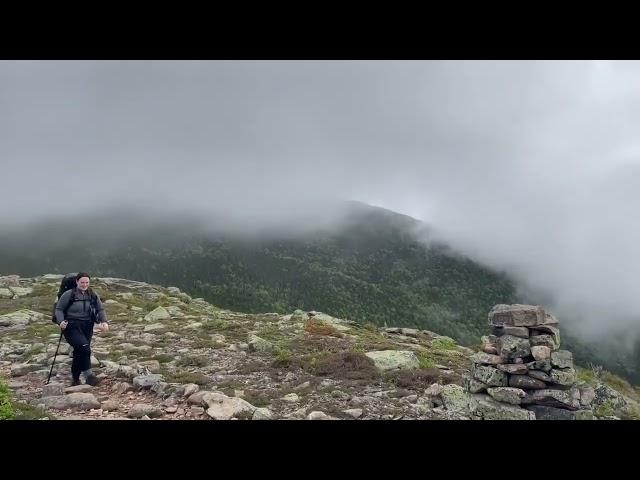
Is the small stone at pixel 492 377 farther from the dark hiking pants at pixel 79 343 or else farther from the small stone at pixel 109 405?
the dark hiking pants at pixel 79 343

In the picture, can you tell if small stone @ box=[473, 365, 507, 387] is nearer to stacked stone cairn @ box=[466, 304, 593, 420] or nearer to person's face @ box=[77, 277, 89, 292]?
stacked stone cairn @ box=[466, 304, 593, 420]

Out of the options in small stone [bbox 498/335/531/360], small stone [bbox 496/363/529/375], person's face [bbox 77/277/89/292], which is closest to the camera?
small stone [bbox 496/363/529/375]

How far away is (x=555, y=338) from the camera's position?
11.4 metres

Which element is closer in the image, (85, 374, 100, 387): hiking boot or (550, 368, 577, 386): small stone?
(550, 368, 577, 386): small stone

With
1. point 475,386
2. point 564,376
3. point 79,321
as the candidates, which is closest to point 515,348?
point 564,376

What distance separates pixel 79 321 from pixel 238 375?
186 inches

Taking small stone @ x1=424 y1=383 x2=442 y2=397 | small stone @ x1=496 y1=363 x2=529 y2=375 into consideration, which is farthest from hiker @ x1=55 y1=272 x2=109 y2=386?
small stone @ x1=496 y1=363 x2=529 y2=375

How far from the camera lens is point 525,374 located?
11.2 metres

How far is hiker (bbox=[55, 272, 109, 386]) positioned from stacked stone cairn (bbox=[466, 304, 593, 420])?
1019 centimetres

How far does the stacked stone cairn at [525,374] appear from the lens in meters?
10.6

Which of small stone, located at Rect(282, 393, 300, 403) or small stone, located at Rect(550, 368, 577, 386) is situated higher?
small stone, located at Rect(550, 368, 577, 386)

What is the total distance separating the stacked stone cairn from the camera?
10609 millimetres

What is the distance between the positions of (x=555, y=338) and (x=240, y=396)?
8.48 meters
